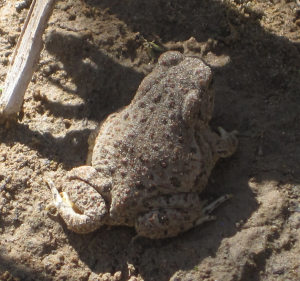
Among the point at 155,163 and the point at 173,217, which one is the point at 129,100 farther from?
the point at 173,217

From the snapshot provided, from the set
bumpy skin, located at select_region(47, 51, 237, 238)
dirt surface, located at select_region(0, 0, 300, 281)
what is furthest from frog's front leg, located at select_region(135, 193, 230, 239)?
dirt surface, located at select_region(0, 0, 300, 281)

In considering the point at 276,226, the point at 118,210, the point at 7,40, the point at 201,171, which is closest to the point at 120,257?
the point at 118,210

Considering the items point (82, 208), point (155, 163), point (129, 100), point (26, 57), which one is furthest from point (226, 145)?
point (26, 57)

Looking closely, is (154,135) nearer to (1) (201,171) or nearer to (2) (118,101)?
(1) (201,171)

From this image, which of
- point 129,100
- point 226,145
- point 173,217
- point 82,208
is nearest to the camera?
point 173,217

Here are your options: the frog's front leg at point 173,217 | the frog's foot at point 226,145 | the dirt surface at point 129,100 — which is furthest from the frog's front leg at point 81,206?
the frog's foot at point 226,145

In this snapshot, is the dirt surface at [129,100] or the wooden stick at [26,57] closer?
the dirt surface at [129,100]

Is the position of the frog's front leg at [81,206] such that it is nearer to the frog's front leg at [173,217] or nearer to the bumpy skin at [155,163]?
the bumpy skin at [155,163]
